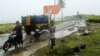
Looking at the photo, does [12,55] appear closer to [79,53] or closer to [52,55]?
[52,55]

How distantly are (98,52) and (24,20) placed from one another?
13.6 meters

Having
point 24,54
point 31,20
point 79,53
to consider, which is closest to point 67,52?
point 79,53

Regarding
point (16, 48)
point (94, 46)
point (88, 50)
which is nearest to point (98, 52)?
point (88, 50)

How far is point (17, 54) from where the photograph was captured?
19.3m

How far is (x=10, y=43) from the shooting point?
20.6 meters

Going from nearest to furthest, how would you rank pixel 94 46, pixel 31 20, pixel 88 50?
pixel 88 50 → pixel 94 46 → pixel 31 20

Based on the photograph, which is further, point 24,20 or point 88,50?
point 24,20

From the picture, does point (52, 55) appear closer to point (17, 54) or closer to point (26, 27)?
point (17, 54)

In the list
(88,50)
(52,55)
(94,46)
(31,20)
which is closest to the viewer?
(52,55)

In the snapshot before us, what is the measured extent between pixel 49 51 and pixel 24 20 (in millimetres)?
12377

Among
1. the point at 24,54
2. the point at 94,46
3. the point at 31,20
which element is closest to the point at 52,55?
the point at 24,54

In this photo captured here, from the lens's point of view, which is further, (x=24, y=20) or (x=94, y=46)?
(x=24, y=20)

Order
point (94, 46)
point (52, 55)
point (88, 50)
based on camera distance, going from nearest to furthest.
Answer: point (52, 55), point (88, 50), point (94, 46)

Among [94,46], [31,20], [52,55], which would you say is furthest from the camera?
[31,20]
